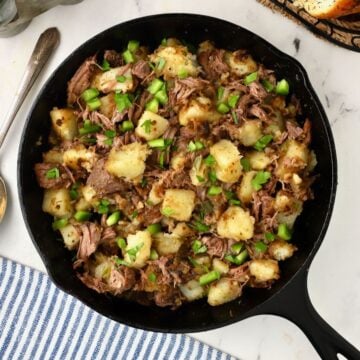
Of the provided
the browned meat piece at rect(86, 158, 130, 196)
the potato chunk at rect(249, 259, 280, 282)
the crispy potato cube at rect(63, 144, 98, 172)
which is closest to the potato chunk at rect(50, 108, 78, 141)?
the crispy potato cube at rect(63, 144, 98, 172)

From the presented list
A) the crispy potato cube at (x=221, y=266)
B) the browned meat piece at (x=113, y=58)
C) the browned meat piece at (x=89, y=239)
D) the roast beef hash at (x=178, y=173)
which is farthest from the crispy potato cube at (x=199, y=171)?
the browned meat piece at (x=113, y=58)

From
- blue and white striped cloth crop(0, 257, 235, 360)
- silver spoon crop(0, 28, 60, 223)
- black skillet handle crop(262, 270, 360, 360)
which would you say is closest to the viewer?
black skillet handle crop(262, 270, 360, 360)

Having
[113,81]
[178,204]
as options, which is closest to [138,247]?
[178,204]

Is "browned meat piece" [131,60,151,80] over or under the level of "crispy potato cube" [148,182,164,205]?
over

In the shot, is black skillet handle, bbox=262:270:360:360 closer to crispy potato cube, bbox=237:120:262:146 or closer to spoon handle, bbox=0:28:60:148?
crispy potato cube, bbox=237:120:262:146

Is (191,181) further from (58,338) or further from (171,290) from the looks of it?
(58,338)

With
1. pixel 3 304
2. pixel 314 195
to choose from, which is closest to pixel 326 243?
pixel 314 195
